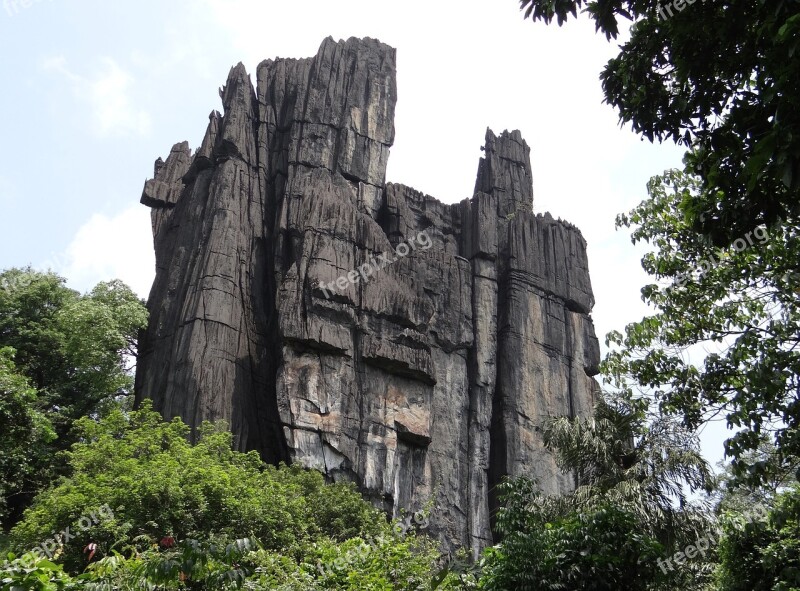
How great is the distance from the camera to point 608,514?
1217 cm

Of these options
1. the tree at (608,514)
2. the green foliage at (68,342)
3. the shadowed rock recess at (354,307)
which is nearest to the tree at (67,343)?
the green foliage at (68,342)

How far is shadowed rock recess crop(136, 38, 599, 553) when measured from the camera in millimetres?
28078

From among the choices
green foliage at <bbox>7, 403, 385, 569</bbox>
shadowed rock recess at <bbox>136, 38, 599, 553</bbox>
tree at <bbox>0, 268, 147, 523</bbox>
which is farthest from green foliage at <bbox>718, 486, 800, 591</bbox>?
tree at <bbox>0, 268, 147, 523</bbox>

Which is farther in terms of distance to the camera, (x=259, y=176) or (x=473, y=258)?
(x=473, y=258)

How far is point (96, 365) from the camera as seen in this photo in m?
29.2

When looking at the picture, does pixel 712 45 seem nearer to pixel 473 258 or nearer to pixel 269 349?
pixel 269 349

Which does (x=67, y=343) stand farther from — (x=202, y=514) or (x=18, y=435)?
(x=202, y=514)

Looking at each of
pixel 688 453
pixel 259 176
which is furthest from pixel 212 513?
pixel 259 176

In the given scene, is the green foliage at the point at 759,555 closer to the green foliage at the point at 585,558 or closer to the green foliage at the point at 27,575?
the green foliage at the point at 585,558

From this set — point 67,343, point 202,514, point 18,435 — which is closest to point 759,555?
point 202,514

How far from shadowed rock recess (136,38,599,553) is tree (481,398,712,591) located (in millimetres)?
7488

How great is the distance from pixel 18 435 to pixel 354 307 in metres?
11.8

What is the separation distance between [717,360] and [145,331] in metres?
22.6

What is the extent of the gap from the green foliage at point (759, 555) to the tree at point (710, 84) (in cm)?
539
